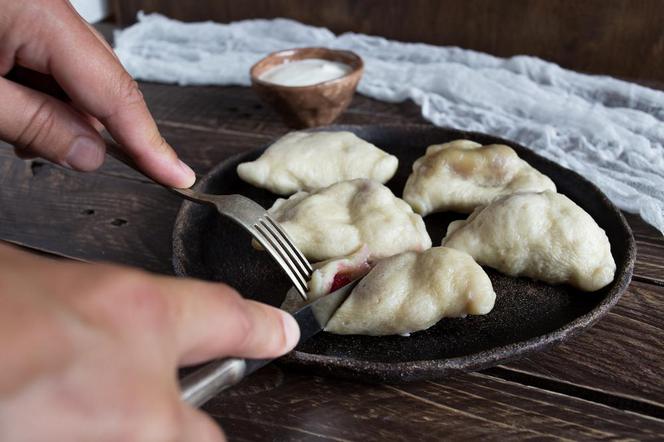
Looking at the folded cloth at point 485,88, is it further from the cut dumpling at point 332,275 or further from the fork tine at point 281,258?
the fork tine at point 281,258

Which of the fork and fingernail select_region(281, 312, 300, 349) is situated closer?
fingernail select_region(281, 312, 300, 349)

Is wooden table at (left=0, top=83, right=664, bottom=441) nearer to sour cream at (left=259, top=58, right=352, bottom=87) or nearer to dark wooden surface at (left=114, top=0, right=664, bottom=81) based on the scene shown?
sour cream at (left=259, top=58, right=352, bottom=87)

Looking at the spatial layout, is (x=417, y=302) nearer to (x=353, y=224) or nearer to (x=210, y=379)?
(x=353, y=224)

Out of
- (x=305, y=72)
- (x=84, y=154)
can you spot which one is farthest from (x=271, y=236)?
(x=305, y=72)

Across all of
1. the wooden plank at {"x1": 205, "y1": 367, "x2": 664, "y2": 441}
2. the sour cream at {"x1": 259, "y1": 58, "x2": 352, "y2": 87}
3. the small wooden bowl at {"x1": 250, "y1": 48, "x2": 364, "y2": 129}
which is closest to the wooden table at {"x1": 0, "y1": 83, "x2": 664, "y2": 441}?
the wooden plank at {"x1": 205, "y1": 367, "x2": 664, "y2": 441}

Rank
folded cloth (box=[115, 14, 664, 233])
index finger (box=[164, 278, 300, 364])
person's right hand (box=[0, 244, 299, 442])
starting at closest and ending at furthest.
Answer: person's right hand (box=[0, 244, 299, 442]), index finger (box=[164, 278, 300, 364]), folded cloth (box=[115, 14, 664, 233])

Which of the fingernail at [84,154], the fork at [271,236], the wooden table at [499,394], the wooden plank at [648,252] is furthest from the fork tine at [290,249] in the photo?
the wooden plank at [648,252]
